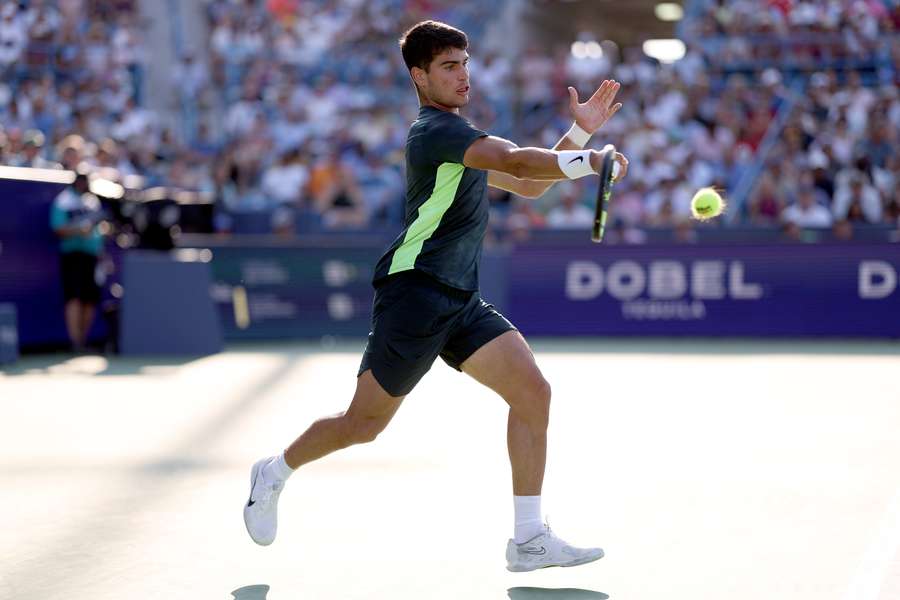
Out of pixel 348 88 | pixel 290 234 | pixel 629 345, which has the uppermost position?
pixel 348 88

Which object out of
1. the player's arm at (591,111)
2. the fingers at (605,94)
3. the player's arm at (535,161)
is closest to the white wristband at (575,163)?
the player's arm at (535,161)

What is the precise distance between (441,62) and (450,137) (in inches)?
14.6

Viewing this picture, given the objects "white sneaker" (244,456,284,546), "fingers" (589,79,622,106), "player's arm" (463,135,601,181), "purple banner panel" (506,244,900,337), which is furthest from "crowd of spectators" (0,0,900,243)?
"player's arm" (463,135,601,181)

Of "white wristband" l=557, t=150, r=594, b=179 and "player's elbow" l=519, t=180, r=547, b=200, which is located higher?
"white wristband" l=557, t=150, r=594, b=179

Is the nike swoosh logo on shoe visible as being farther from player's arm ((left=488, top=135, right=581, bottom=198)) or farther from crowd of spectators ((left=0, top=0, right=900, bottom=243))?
crowd of spectators ((left=0, top=0, right=900, bottom=243))

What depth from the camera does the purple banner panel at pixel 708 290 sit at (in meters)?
15.3

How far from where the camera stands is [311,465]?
24.4 feet

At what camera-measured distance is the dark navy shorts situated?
4.91 metres

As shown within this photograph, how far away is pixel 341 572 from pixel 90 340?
10.6 metres

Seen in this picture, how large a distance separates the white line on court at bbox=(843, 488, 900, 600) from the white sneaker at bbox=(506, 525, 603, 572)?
3.07 ft

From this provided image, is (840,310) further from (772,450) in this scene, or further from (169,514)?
(169,514)

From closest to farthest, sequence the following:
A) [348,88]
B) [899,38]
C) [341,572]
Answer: [341,572] < [899,38] < [348,88]

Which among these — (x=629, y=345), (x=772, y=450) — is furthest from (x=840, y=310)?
(x=772, y=450)

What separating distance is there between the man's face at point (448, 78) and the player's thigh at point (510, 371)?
938 mm
